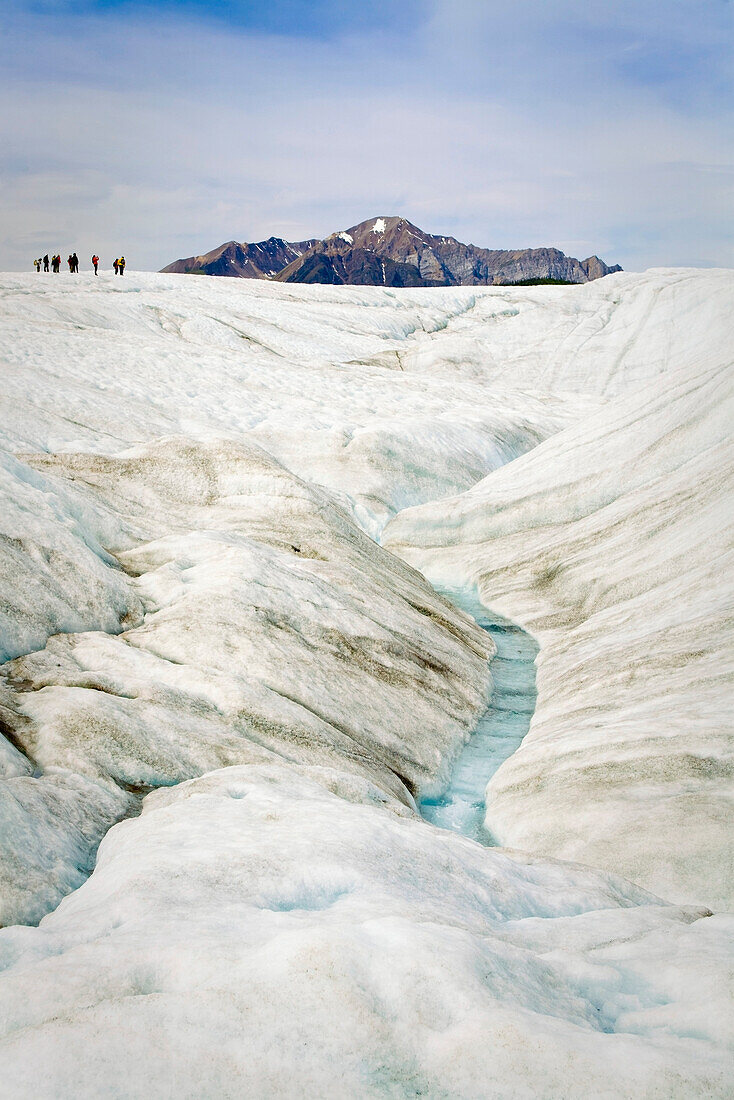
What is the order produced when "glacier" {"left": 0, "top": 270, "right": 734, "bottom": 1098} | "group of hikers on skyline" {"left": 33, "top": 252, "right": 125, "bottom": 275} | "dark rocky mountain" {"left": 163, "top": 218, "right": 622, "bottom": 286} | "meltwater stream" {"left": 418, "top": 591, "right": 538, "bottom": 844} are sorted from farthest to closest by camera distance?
"dark rocky mountain" {"left": 163, "top": 218, "right": 622, "bottom": 286} → "group of hikers on skyline" {"left": 33, "top": 252, "right": 125, "bottom": 275} → "meltwater stream" {"left": 418, "top": 591, "right": 538, "bottom": 844} → "glacier" {"left": 0, "top": 270, "right": 734, "bottom": 1098}

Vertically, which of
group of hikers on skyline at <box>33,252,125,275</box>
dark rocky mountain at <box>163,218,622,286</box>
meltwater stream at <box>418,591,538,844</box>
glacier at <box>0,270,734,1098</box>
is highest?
dark rocky mountain at <box>163,218,622,286</box>

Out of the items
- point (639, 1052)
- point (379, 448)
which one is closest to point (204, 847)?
point (639, 1052)

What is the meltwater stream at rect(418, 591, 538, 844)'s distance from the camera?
11398 millimetres

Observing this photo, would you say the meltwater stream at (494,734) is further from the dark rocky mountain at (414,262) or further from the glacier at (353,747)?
the dark rocky mountain at (414,262)

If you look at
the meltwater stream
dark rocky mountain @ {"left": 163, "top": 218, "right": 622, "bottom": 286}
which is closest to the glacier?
the meltwater stream

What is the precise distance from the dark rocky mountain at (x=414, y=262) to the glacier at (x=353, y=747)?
150 m

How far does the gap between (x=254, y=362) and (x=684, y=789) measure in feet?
95.2

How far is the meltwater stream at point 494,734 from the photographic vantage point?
1140 cm

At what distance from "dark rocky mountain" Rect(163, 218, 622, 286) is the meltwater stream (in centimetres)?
15782

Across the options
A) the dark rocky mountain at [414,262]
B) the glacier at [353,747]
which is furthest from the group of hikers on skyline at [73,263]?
the dark rocky mountain at [414,262]

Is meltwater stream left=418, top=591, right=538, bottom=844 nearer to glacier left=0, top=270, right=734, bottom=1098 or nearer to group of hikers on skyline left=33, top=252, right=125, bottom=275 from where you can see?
glacier left=0, top=270, right=734, bottom=1098

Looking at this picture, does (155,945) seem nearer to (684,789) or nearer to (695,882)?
(695,882)

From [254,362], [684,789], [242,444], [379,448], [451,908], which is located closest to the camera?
[451,908]

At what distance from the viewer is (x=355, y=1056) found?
3836 millimetres
